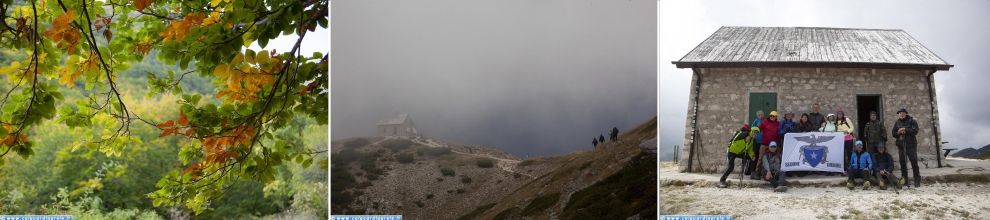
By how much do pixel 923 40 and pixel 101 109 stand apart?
664 centimetres

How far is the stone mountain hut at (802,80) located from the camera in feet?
20.3

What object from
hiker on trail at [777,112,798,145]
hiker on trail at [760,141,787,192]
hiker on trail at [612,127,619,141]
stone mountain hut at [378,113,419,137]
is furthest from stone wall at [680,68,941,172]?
stone mountain hut at [378,113,419,137]

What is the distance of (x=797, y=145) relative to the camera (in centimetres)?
612

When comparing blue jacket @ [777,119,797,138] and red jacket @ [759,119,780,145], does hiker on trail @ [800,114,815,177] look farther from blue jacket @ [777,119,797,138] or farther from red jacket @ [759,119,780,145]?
red jacket @ [759,119,780,145]

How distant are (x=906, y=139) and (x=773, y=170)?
3.96 feet

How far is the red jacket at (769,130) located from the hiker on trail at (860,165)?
2.14ft

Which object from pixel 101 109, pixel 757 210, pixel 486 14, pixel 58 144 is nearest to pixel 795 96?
pixel 757 210

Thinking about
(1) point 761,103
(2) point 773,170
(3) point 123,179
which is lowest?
(3) point 123,179

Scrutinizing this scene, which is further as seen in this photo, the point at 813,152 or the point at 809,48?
the point at 809,48

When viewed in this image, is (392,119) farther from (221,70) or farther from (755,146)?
(755,146)

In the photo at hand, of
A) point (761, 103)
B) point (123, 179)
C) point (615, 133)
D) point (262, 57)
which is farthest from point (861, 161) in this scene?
point (123, 179)

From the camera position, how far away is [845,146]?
6047mm

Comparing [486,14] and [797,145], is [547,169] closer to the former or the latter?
[486,14]

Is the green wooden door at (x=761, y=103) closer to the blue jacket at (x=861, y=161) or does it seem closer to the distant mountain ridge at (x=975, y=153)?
the blue jacket at (x=861, y=161)
